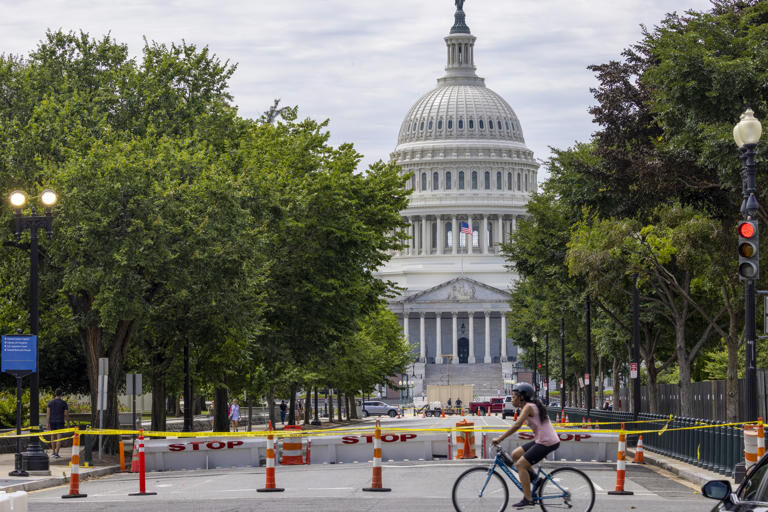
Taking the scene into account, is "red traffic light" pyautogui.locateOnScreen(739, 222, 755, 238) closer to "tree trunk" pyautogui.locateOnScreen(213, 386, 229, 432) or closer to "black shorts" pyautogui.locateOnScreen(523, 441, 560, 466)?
"black shorts" pyautogui.locateOnScreen(523, 441, 560, 466)

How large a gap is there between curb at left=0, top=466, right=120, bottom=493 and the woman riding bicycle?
32.5 ft

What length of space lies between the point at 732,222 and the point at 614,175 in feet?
13.6

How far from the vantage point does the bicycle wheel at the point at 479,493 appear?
57.5 feet

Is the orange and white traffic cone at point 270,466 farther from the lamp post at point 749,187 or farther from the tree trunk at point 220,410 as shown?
the tree trunk at point 220,410

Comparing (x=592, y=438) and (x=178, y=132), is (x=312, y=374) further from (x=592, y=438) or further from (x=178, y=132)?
(x=592, y=438)

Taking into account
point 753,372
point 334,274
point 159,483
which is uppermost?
point 334,274

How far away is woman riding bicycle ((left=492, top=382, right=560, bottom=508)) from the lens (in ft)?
57.3

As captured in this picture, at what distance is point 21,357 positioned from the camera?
1214 inches

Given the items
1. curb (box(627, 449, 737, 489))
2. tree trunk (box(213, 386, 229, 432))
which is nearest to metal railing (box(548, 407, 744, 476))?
curb (box(627, 449, 737, 489))

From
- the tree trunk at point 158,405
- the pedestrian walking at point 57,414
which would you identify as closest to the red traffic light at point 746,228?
the pedestrian walking at point 57,414

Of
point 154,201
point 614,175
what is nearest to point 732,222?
point 614,175

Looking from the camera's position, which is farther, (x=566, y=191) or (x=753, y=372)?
(x=566, y=191)

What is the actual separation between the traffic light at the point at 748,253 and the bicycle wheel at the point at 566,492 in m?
6.24

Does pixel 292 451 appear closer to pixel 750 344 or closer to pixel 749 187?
pixel 750 344
